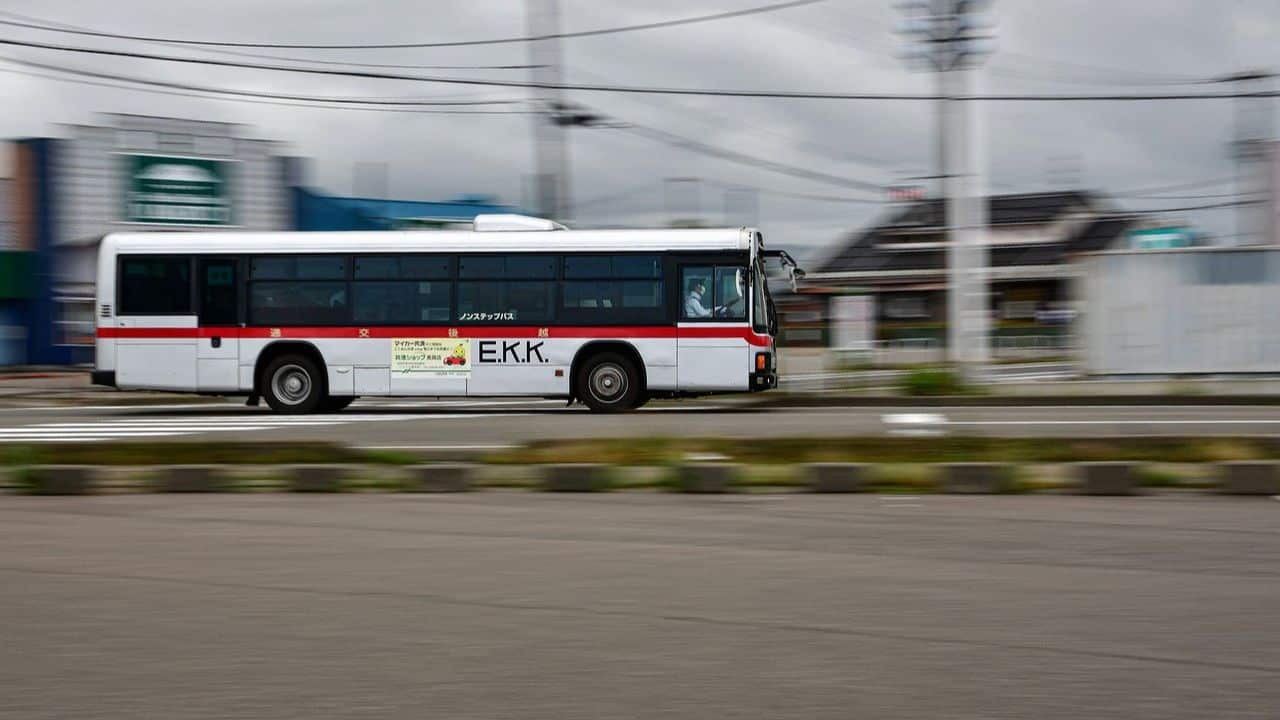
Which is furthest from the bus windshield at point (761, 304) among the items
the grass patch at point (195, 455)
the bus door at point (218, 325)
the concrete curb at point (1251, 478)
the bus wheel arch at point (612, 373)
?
the concrete curb at point (1251, 478)

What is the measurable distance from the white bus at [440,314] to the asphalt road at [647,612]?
10.5 meters

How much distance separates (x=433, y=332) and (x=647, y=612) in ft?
48.5

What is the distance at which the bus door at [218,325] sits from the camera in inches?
820

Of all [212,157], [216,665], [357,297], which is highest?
[212,157]

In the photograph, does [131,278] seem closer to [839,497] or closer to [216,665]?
[839,497]

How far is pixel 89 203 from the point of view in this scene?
3844 centimetres

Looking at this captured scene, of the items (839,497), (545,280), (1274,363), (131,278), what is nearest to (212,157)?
(131,278)

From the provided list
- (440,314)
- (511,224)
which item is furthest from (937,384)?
(440,314)

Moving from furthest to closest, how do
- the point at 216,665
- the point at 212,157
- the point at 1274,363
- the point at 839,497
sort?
→ 1. the point at 212,157
2. the point at 1274,363
3. the point at 839,497
4. the point at 216,665

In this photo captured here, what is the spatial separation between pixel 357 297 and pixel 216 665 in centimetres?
1591

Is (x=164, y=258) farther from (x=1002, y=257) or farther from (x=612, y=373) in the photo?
(x=1002, y=257)

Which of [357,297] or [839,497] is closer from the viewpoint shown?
[839,497]

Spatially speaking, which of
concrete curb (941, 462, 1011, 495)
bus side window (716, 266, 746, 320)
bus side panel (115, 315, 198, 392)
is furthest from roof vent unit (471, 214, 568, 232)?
concrete curb (941, 462, 1011, 495)

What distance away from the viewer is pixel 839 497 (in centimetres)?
1034
